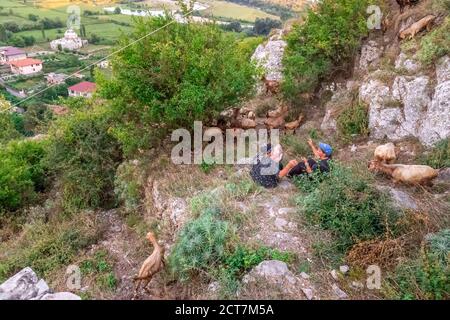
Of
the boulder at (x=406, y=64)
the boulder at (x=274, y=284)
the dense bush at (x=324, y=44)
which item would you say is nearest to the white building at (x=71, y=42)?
the dense bush at (x=324, y=44)

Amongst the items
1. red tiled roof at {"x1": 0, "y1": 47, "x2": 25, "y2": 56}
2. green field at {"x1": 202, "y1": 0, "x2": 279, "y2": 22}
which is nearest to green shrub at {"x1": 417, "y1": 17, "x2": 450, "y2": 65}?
green field at {"x1": 202, "y1": 0, "x2": 279, "y2": 22}

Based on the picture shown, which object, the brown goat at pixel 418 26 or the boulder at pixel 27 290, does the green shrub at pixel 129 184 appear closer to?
the boulder at pixel 27 290

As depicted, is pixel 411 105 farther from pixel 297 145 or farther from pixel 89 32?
pixel 89 32

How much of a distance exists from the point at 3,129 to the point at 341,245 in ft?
68.6

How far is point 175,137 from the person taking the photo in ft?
27.7

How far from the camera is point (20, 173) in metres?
10.2

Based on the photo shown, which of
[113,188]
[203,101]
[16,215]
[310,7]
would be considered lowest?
[16,215]

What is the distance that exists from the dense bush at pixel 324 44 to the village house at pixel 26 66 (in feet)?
136

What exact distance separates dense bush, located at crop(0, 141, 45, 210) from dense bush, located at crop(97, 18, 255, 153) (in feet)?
13.0

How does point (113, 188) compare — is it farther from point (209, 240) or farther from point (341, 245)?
point (341, 245)

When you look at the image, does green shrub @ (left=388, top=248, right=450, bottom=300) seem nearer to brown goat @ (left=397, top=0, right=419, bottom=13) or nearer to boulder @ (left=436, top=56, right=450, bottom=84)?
boulder @ (left=436, top=56, right=450, bottom=84)

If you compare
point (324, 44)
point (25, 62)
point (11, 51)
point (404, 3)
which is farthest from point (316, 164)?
point (11, 51)

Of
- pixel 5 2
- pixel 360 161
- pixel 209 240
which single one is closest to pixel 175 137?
pixel 209 240

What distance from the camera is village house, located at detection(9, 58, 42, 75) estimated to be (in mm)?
41969
